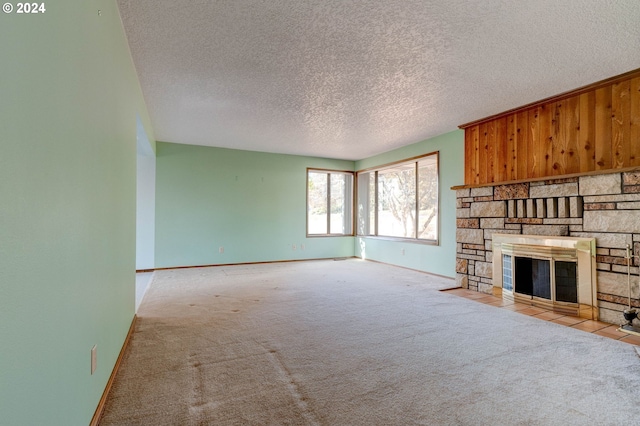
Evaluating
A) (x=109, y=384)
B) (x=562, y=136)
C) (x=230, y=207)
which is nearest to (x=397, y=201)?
(x=562, y=136)

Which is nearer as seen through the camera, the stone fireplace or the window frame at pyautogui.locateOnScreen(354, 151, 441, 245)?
the stone fireplace

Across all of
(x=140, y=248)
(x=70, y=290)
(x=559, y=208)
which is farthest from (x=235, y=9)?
(x=140, y=248)

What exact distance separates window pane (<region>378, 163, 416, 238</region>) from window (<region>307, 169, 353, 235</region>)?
0.94m

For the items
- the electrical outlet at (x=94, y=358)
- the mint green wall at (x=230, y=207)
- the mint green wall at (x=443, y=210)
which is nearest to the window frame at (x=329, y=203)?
the mint green wall at (x=230, y=207)

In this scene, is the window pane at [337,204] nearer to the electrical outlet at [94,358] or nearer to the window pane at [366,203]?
the window pane at [366,203]

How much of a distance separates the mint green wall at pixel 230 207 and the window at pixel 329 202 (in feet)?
0.83

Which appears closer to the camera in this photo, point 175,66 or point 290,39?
point 290,39

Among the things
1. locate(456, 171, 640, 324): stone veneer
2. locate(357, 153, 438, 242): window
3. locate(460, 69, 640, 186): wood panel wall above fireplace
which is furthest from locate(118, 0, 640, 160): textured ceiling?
locate(357, 153, 438, 242): window

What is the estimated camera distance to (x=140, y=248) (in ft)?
19.2

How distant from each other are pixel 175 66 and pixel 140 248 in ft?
13.5

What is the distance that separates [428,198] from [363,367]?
4348mm

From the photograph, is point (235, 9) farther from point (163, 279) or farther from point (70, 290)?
point (163, 279)

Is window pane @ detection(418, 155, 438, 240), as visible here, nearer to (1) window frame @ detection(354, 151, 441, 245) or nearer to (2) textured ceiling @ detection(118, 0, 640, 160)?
(1) window frame @ detection(354, 151, 441, 245)

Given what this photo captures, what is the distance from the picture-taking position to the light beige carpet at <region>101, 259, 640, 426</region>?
168 centimetres
